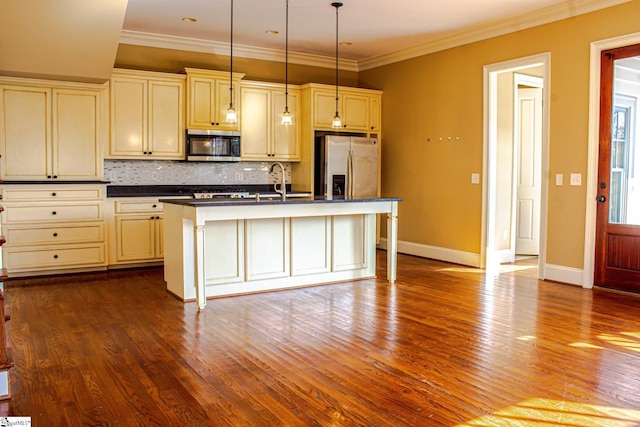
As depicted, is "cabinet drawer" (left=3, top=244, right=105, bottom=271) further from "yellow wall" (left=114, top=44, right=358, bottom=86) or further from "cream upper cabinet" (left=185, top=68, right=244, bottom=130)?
"yellow wall" (left=114, top=44, right=358, bottom=86)

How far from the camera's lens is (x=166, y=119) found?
6488mm

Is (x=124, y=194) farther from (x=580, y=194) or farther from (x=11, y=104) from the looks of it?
(x=580, y=194)

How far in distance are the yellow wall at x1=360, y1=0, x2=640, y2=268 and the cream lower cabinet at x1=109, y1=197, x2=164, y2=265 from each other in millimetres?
3334

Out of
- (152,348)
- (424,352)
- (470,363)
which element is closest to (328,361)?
(424,352)

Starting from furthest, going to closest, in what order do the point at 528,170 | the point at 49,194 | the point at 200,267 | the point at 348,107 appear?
the point at 348,107
the point at 528,170
the point at 49,194
the point at 200,267

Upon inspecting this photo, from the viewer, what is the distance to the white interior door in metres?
7.47

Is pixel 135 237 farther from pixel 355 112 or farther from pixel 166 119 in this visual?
pixel 355 112

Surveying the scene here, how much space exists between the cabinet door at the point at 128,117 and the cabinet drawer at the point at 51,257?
1151 millimetres

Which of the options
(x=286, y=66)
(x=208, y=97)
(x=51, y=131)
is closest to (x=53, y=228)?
(x=51, y=131)

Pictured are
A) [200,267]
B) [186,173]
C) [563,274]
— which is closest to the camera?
[200,267]

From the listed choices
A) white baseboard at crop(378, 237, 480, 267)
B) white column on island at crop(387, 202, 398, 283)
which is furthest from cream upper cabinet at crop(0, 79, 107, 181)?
white baseboard at crop(378, 237, 480, 267)

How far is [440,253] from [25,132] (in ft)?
16.5

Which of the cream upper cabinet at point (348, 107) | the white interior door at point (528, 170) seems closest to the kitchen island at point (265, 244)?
the cream upper cabinet at point (348, 107)

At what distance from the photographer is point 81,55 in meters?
5.45
